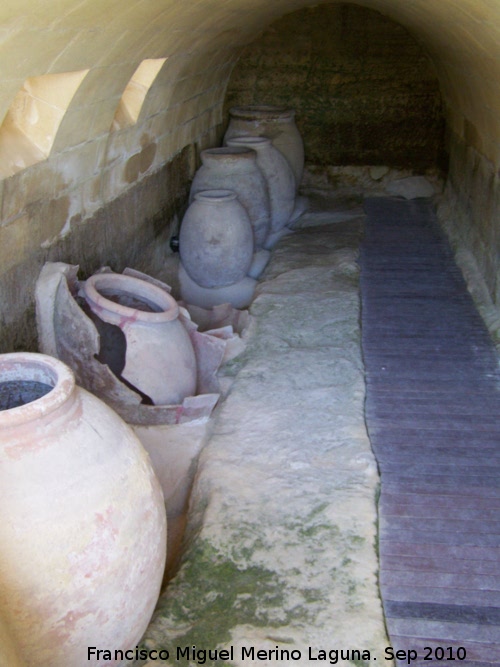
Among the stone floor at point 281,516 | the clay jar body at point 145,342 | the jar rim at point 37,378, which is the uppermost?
the jar rim at point 37,378

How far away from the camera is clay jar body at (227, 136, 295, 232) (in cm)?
828

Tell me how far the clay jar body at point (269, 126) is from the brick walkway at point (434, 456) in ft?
9.48

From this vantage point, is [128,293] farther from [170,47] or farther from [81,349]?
[170,47]

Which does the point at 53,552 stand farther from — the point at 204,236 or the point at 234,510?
the point at 204,236

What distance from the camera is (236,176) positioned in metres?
7.61

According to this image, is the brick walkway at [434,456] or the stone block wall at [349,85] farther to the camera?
the stone block wall at [349,85]

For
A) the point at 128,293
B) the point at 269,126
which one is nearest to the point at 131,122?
the point at 128,293

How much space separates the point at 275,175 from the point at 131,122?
3.23m

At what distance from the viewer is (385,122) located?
32.0ft

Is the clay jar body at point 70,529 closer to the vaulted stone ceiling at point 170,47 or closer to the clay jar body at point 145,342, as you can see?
the vaulted stone ceiling at point 170,47

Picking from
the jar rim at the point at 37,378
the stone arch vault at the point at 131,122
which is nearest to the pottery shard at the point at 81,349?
the stone arch vault at the point at 131,122

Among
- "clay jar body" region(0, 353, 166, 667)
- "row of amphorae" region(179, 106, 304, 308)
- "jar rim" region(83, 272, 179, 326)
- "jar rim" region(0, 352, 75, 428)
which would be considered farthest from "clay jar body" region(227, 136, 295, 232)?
"clay jar body" region(0, 353, 166, 667)

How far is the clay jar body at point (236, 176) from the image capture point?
24.8 feet

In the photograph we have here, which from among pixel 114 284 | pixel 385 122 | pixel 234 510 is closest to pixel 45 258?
pixel 114 284
